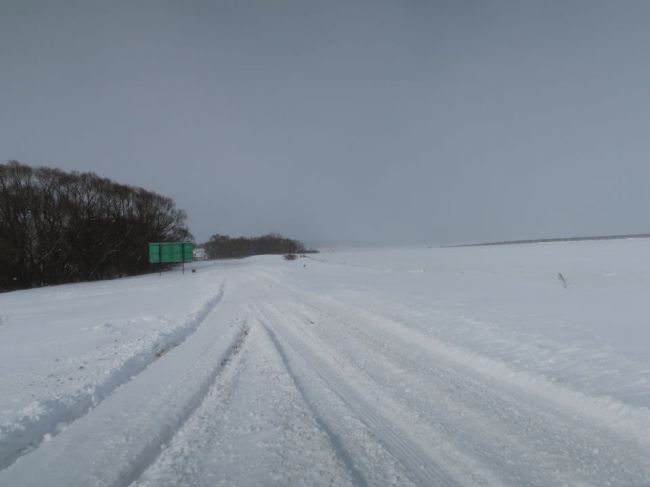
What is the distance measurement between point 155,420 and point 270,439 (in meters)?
1.40

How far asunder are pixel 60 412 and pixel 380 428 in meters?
3.73

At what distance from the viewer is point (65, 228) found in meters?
42.7

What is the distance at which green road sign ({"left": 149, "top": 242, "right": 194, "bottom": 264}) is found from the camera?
4791 centimetres

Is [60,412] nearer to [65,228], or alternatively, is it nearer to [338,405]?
[338,405]

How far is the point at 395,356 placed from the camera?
6.07 meters

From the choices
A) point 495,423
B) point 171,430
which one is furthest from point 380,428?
point 171,430

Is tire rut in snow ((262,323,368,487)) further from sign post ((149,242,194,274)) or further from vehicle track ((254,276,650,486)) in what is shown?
sign post ((149,242,194,274))

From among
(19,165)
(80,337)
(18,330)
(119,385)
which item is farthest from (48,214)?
(119,385)

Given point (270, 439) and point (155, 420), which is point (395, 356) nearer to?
point (270, 439)

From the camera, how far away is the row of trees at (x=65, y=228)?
3891 centimetres

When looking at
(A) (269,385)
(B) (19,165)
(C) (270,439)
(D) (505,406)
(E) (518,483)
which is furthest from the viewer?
(B) (19,165)

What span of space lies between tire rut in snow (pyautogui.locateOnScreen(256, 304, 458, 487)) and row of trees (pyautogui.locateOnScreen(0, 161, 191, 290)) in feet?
148

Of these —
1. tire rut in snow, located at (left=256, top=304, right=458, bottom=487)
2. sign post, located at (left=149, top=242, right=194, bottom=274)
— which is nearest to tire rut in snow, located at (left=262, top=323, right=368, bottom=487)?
tire rut in snow, located at (left=256, top=304, right=458, bottom=487)

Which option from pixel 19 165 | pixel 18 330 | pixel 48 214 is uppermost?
pixel 19 165
